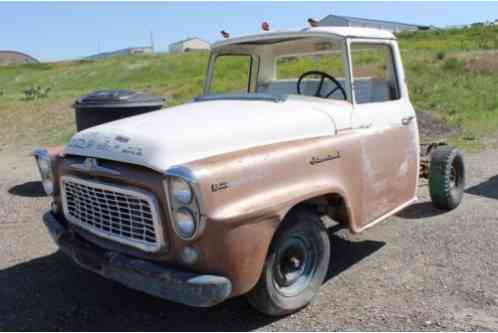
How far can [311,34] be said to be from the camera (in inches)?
157

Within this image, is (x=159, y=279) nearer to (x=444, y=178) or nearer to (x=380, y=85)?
(x=380, y=85)

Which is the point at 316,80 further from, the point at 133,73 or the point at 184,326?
the point at 133,73

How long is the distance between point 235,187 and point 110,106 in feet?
12.7

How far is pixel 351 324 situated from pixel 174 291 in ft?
4.07

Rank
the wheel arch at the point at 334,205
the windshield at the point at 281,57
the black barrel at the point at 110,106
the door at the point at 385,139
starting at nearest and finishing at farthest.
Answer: the wheel arch at the point at 334,205
the door at the point at 385,139
the windshield at the point at 281,57
the black barrel at the point at 110,106

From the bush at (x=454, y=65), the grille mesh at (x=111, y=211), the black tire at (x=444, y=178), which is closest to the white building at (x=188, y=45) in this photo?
the bush at (x=454, y=65)

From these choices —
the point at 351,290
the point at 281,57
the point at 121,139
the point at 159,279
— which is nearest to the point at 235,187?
the point at 159,279

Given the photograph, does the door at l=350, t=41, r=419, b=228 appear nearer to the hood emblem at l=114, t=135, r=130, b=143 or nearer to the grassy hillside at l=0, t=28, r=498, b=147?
the hood emblem at l=114, t=135, r=130, b=143

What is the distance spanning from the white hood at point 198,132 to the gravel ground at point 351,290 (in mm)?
1138

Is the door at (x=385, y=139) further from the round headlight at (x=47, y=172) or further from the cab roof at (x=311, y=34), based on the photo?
the round headlight at (x=47, y=172)

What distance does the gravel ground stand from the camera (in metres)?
3.26

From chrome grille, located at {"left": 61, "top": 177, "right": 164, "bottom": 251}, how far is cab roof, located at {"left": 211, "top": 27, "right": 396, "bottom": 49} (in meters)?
2.06

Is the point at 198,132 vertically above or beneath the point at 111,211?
above

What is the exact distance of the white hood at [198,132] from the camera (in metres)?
2.90
